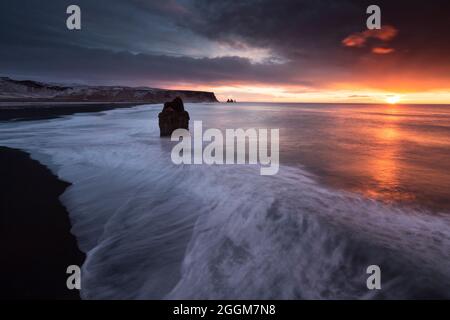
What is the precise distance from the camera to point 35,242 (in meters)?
4.46

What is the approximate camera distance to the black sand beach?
3498mm

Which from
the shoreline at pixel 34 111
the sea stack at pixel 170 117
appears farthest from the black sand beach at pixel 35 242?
the shoreline at pixel 34 111

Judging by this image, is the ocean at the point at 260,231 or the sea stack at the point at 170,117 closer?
the ocean at the point at 260,231

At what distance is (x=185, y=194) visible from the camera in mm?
6836

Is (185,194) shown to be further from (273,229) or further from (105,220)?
(273,229)

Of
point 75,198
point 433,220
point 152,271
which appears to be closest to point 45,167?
point 75,198

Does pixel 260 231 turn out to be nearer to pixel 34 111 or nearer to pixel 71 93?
pixel 34 111

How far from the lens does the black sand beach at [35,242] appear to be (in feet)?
11.5

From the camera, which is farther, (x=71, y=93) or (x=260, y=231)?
(x=71, y=93)

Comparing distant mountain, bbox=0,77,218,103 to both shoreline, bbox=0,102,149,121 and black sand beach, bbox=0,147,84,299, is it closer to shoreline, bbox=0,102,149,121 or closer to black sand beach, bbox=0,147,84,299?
shoreline, bbox=0,102,149,121

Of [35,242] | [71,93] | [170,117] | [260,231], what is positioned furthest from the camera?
[71,93]

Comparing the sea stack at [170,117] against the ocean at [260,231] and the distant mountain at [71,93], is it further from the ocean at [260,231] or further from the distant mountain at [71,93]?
the distant mountain at [71,93]

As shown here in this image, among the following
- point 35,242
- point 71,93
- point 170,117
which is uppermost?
point 71,93

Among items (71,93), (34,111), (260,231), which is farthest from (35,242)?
(71,93)
